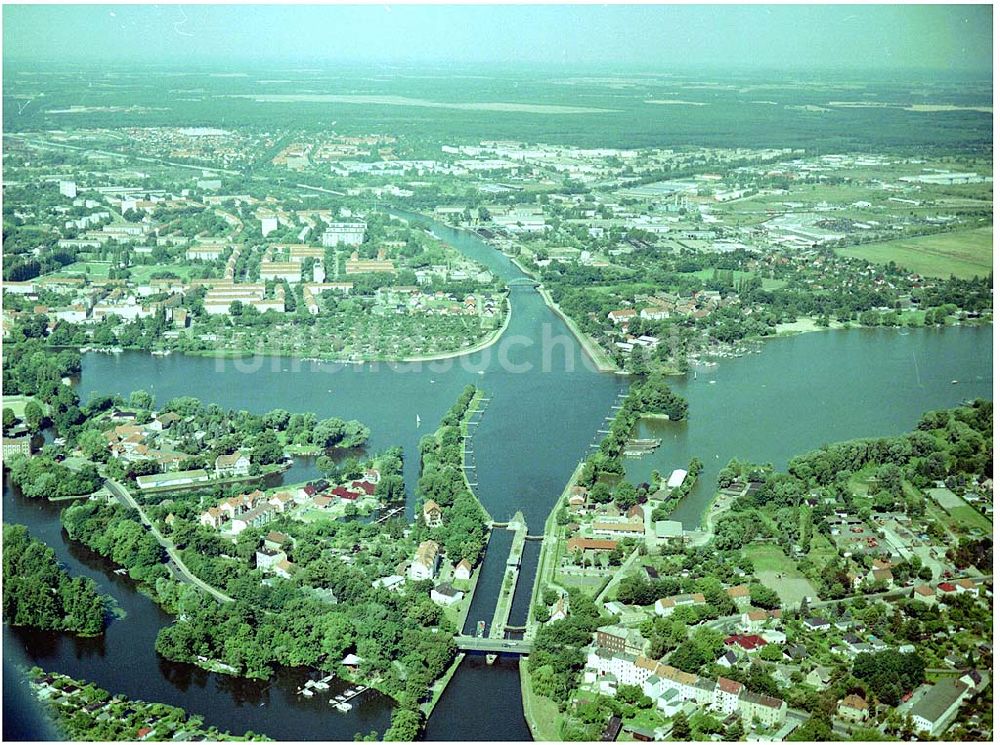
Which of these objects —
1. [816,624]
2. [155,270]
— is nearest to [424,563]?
[816,624]

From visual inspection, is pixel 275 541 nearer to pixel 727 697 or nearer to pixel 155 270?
pixel 727 697

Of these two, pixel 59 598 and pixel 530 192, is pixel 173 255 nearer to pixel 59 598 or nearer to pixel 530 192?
pixel 530 192

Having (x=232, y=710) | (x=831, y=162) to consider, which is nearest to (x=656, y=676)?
(x=232, y=710)

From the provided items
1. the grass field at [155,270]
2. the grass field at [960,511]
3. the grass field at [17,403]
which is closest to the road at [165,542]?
the grass field at [17,403]

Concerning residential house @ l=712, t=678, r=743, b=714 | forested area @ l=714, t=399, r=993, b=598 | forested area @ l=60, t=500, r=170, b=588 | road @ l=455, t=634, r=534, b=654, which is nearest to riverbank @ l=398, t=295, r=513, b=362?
forested area @ l=714, t=399, r=993, b=598

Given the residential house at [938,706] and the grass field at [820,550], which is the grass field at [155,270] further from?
the residential house at [938,706]

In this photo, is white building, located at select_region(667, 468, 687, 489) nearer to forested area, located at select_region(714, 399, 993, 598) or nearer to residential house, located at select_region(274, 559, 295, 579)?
forested area, located at select_region(714, 399, 993, 598)
